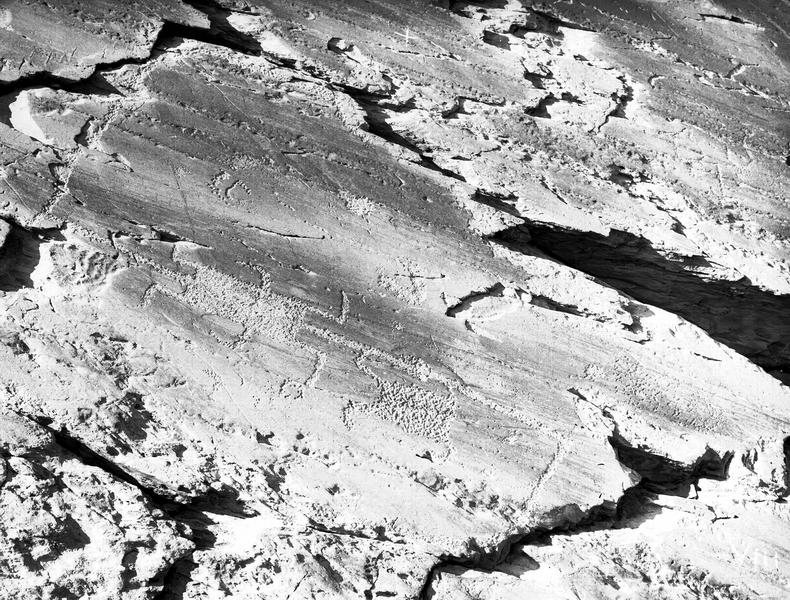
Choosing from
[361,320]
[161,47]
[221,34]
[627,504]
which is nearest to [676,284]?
[627,504]

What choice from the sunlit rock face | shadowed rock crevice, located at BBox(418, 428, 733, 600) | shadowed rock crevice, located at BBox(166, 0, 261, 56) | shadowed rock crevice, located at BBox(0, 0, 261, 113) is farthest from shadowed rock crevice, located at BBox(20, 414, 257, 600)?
shadowed rock crevice, located at BBox(166, 0, 261, 56)

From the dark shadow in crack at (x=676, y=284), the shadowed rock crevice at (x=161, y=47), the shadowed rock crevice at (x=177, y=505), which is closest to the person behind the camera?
the shadowed rock crevice at (x=177, y=505)

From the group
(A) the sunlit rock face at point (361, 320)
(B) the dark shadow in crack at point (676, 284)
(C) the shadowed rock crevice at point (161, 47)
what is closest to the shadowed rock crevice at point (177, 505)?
(A) the sunlit rock face at point (361, 320)

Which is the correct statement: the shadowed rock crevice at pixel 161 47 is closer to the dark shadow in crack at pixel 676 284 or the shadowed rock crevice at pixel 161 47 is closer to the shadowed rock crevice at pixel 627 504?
the dark shadow in crack at pixel 676 284

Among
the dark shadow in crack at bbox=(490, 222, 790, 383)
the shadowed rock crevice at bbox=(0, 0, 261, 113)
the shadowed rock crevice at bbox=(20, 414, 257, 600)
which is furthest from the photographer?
the dark shadow in crack at bbox=(490, 222, 790, 383)

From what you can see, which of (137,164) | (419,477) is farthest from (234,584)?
(137,164)

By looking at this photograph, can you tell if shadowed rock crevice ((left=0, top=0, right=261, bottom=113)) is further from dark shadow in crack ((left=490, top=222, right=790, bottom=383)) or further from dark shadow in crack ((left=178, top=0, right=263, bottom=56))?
dark shadow in crack ((left=490, top=222, right=790, bottom=383))
